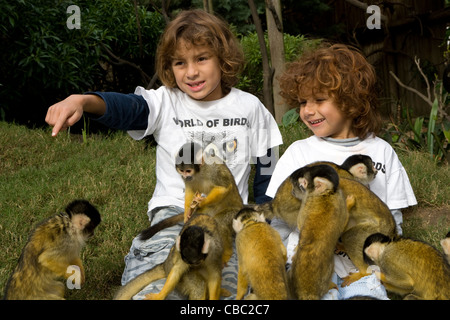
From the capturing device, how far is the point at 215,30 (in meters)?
2.99

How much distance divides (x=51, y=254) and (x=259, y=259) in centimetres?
95

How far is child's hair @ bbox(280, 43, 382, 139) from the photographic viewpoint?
2.74 meters

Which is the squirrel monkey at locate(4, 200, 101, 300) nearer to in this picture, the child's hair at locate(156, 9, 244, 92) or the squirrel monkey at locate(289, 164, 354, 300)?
the squirrel monkey at locate(289, 164, 354, 300)

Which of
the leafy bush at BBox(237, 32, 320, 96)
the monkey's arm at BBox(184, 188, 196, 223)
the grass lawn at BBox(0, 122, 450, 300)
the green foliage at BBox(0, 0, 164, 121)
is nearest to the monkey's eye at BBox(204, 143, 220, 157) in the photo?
the monkey's arm at BBox(184, 188, 196, 223)

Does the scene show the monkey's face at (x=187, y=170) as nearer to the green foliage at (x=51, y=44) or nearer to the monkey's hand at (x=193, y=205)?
the monkey's hand at (x=193, y=205)

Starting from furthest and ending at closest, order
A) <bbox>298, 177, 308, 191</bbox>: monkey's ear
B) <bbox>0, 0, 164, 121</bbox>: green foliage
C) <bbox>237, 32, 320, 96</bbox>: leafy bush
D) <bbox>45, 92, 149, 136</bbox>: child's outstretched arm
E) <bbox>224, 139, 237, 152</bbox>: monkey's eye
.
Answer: <bbox>237, 32, 320, 96</bbox>: leafy bush
<bbox>0, 0, 164, 121</bbox>: green foliage
<bbox>224, 139, 237, 152</bbox>: monkey's eye
<bbox>298, 177, 308, 191</bbox>: monkey's ear
<bbox>45, 92, 149, 136</bbox>: child's outstretched arm

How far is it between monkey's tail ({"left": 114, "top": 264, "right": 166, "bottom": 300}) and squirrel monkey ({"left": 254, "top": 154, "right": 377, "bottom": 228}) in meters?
0.61

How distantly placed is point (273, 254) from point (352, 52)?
1459 millimetres

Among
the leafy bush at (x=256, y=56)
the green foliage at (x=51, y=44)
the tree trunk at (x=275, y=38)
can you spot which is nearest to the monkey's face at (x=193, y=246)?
the tree trunk at (x=275, y=38)

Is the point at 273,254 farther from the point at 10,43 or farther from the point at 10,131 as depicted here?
the point at 10,43

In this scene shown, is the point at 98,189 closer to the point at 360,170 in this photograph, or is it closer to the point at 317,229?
the point at 360,170

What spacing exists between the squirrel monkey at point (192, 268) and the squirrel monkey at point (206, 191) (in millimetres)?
219

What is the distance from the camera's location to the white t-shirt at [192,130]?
296 centimetres

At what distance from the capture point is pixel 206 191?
2.70m
